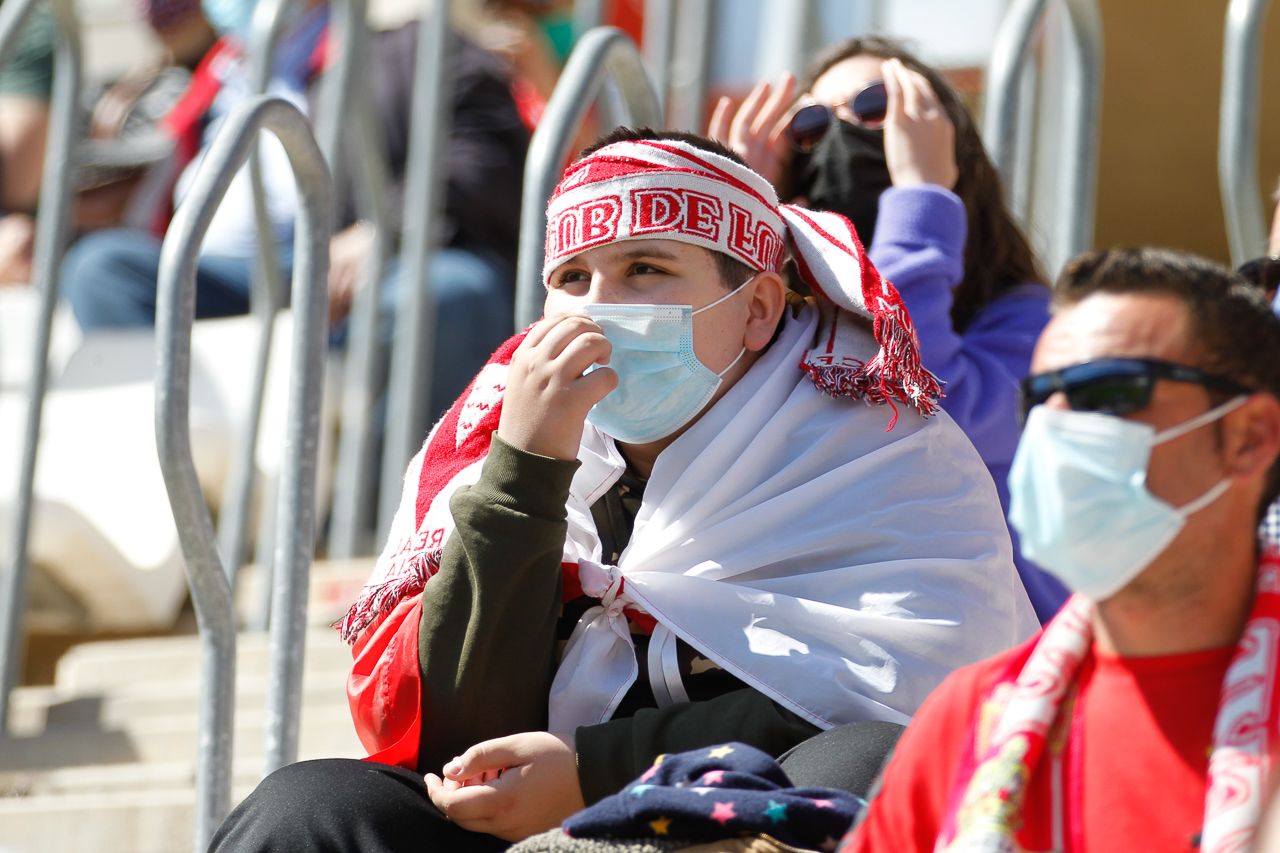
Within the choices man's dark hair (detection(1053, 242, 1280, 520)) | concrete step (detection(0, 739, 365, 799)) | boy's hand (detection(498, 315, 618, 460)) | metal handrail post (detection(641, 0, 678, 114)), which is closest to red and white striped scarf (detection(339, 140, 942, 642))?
boy's hand (detection(498, 315, 618, 460))

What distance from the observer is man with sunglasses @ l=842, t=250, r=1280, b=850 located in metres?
2.03

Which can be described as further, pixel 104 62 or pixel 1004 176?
pixel 104 62

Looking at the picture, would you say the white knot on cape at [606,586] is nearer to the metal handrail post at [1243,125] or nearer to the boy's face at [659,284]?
the boy's face at [659,284]

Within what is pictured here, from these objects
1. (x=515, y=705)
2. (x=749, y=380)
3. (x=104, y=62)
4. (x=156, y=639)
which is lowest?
(x=156, y=639)

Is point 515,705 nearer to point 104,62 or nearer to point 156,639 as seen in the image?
point 156,639

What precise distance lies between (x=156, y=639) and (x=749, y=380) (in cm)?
294

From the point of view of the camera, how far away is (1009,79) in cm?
411

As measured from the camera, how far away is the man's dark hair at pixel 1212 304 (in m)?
2.07

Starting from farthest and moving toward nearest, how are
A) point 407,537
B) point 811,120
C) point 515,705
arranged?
point 811,120 → point 407,537 → point 515,705

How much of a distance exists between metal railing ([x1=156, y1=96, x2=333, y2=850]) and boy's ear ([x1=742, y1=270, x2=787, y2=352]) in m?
0.79

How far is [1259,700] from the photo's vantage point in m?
1.99

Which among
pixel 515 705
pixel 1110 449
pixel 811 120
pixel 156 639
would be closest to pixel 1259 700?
pixel 1110 449

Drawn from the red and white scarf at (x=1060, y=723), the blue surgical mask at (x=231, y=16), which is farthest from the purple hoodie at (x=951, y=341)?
the blue surgical mask at (x=231, y=16)

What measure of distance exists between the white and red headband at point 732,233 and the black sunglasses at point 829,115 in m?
0.74
